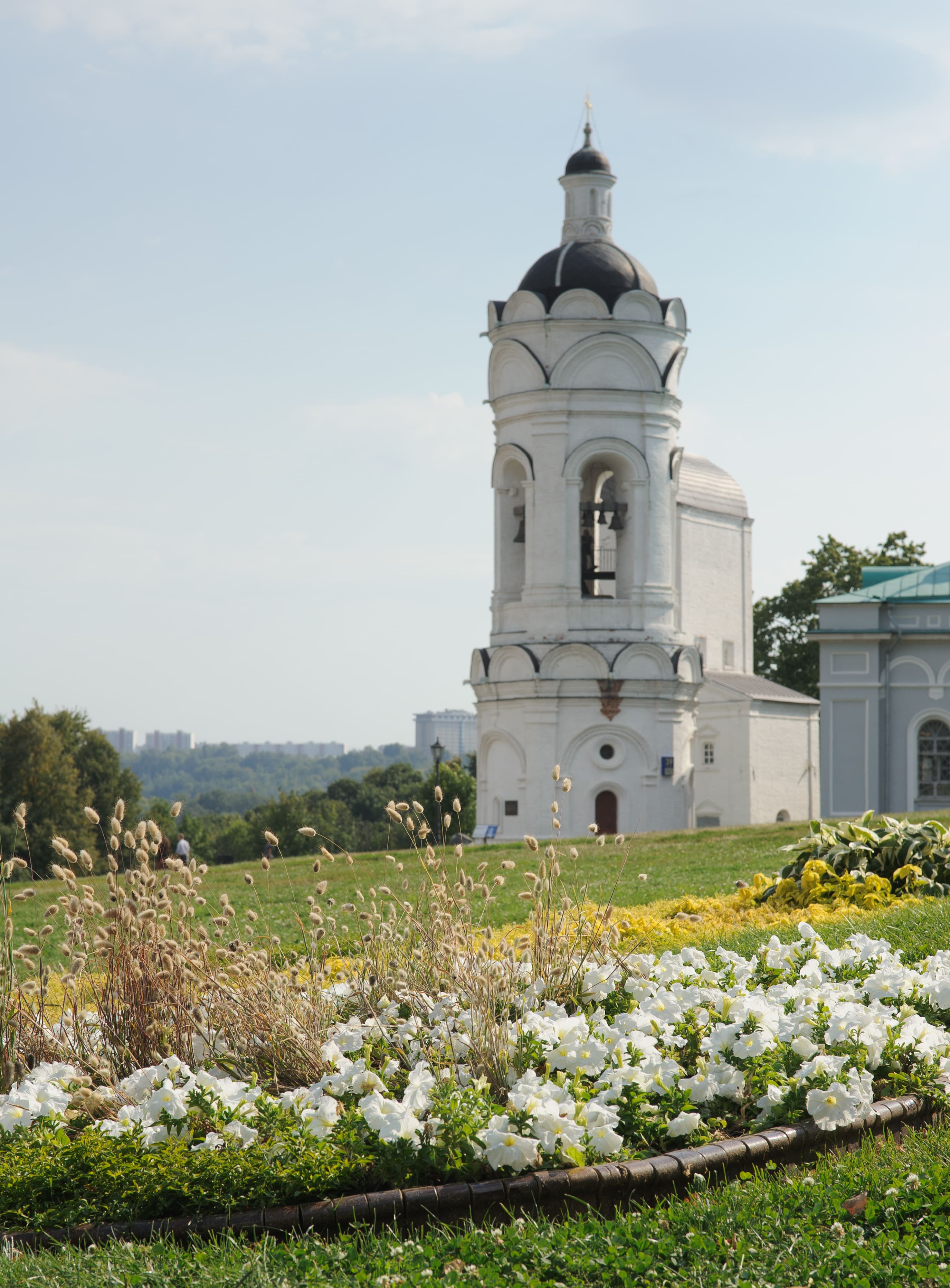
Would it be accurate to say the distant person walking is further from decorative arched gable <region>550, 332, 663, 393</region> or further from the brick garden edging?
decorative arched gable <region>550, 332, 663, 393</region>

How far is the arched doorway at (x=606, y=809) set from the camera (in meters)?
35.2

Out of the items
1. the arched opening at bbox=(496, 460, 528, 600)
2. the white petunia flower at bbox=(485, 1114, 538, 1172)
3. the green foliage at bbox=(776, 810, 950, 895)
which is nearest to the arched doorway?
the arched opening at bbox=(496, 460, 528, 600)

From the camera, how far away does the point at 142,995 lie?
6.62m

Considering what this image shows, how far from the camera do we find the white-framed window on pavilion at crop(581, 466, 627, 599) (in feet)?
118

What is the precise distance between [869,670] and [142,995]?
30.6 meters

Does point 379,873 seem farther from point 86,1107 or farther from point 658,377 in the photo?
point 658,377

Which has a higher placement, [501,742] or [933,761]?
[501,742]

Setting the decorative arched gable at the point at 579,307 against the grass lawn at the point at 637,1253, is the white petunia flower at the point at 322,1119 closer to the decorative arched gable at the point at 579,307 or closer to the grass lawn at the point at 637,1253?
the grass lawn at the point at 637,1253

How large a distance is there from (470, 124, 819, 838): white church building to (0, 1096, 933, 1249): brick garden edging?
2859 cm

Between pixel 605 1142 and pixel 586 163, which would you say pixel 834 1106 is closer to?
pixel 605 1142

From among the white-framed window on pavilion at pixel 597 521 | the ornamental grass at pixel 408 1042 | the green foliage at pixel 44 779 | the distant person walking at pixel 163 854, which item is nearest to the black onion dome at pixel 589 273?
the white-framed window on pavilion at pixel 597 521

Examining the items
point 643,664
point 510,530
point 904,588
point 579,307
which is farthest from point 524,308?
point 904,588

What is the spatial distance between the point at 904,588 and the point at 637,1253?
109 feet

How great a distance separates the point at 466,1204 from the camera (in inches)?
201
